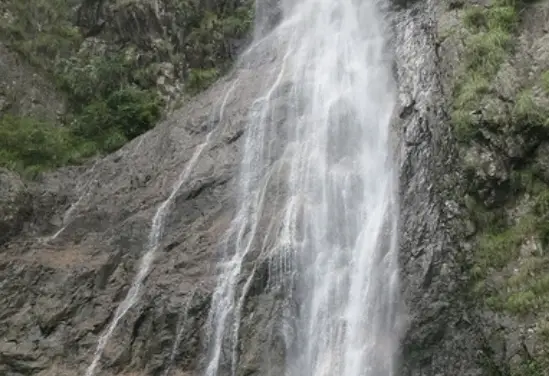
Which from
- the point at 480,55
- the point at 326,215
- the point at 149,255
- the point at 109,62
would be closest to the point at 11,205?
the point at 149,255

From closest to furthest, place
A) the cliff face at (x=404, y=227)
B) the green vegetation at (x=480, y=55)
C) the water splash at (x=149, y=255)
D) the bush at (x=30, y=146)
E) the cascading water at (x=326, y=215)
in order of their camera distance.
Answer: the cliff face at (x=404, y=227)
the cascading water at (x=326, y=215)
the green vegetation at (x=480, y=55)
the water splash at (x=149, y=255)
the bush at (x=30, y=146)

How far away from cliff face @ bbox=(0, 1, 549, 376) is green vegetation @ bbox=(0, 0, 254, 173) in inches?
74.8

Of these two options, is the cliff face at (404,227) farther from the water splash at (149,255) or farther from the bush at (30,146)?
the bush at (30,146)

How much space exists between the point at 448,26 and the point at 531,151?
3.97 meters

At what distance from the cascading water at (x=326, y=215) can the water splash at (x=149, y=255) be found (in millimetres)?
1396

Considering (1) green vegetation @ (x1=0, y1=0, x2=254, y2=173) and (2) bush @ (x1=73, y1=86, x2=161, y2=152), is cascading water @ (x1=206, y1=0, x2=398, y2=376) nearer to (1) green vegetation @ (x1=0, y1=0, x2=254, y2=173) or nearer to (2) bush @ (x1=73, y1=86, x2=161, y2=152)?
(1) green vegetation @ (x1=0, y1=0, x2=254, y2=173)

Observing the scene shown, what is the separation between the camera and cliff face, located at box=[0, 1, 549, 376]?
10867 mm

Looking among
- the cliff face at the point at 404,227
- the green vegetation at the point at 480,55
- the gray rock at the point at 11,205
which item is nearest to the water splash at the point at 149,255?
the cliff face at the point at 404,227

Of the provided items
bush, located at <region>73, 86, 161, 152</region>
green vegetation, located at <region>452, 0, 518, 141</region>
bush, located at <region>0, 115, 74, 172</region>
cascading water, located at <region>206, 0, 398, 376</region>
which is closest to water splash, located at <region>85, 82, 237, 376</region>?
cascading water, located at <region>206, 0, 398, 376</region>

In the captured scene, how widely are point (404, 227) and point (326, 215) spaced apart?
1689 millimetres

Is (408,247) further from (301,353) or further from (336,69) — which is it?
(336,69)

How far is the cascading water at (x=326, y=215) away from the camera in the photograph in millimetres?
11617

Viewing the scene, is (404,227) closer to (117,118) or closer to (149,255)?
(149,255)

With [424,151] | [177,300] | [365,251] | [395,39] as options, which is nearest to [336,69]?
[395,39]
